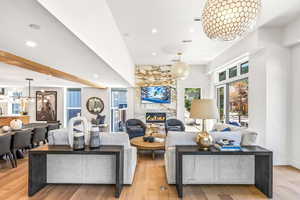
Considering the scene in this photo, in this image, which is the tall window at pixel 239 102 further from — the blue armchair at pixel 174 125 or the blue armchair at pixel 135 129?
the blue armchair at pixel 135 129

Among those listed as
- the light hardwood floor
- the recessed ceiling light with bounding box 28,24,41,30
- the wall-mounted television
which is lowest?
the light hardwood floor

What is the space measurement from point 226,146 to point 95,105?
6891mm

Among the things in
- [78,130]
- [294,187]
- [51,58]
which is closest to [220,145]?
[294,187]

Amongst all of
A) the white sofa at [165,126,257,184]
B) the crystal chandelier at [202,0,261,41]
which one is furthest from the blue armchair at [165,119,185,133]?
the crystal chandelier at [202,0,261,41]

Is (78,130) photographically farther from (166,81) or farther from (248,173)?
(166,81)

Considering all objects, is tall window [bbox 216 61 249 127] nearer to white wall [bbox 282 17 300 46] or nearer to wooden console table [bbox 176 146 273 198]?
white wall [bbox 282 17 300 46]

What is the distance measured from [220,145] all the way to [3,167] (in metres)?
4.70

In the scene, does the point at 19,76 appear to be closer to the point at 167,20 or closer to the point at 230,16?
the point at 167,20

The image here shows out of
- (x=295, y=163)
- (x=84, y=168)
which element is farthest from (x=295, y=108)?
(x=84, y=168)

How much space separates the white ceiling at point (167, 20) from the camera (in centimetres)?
308

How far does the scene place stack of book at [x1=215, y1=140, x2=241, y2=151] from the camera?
2696mm

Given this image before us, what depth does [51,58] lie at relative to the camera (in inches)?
127

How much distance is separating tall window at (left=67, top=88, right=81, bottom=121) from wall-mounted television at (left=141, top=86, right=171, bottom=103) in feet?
11.6

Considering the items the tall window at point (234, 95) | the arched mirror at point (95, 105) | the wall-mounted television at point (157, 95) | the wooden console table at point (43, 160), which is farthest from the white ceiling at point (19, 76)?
the tall window at point (234, 95)
